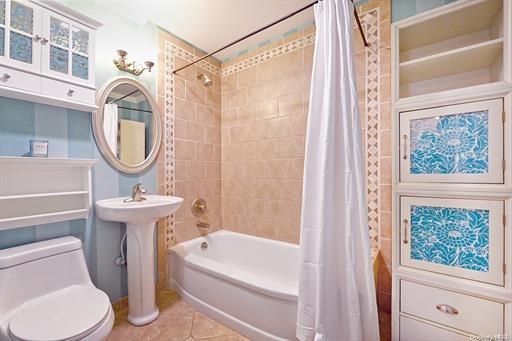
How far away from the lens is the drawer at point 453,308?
3.69 feet

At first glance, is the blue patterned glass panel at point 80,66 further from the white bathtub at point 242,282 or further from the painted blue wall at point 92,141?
the white bathtub at point 242,282

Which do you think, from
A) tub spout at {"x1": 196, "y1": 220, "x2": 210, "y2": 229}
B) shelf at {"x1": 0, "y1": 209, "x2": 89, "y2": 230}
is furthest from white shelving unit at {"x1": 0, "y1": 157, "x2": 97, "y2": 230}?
tub spout at {"x1": 196, "y1": 220, "x2": 210, "y2": 229}

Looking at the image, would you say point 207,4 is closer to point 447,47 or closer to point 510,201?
point 447,47

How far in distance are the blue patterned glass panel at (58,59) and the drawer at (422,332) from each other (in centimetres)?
261

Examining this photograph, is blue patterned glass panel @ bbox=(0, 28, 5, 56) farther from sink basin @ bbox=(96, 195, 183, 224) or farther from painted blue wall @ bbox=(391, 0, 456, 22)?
painted blue wall @ bbox=(391, 0, 456, 22)

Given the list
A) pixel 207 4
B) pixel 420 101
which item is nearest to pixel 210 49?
pixel 207 4

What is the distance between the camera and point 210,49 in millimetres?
2402

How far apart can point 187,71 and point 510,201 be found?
8.39 ft

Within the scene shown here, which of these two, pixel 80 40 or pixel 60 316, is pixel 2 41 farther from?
pixel 60 316

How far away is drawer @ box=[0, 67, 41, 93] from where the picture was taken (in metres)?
1.16

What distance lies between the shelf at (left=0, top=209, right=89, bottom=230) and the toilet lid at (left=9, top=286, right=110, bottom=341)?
1.37 ft

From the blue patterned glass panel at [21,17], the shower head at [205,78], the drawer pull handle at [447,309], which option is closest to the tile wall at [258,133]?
the shower head at [205,78]

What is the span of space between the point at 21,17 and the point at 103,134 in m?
0.74

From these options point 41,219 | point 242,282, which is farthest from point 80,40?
point 242,282
